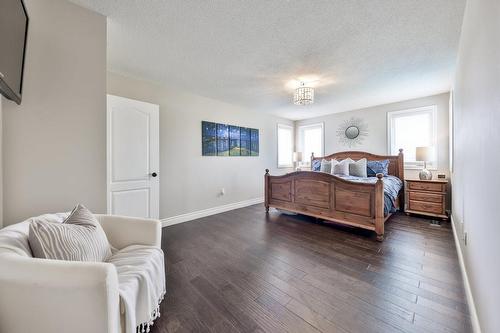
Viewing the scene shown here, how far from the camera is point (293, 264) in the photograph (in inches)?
81.4

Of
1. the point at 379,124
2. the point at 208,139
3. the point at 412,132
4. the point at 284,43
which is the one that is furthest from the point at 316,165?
the point at 284,43

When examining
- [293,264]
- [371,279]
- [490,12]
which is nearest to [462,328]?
[371,279]

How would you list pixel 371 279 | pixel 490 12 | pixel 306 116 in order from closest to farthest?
pixel 490 12, pixel 371 279, pixel 306 116

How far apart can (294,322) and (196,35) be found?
2.64 metres

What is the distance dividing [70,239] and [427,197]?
15.8 ft

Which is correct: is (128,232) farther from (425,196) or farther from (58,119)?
(425,196)

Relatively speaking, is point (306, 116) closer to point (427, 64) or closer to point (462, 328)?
point (427, 64)

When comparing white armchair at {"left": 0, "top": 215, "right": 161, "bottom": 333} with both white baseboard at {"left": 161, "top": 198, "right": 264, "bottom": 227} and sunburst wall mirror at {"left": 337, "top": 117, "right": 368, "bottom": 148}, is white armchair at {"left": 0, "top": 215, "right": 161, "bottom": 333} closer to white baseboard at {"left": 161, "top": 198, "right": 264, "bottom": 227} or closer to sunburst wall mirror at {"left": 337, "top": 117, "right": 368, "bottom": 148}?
white baseboard at {"left": 161, "top": 198, "right": 264, "bottom": 227}

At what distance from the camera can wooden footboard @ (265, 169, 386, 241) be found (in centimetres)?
269

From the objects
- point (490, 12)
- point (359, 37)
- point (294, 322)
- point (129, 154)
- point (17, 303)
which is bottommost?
point (294, 322)

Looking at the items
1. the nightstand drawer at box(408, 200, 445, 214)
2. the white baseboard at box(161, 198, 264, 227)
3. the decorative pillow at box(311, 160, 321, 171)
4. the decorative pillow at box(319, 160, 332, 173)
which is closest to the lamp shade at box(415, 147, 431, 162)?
the nightstand drawer at box(408, 200, 445, 214)

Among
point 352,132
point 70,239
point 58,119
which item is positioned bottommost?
point 70,239

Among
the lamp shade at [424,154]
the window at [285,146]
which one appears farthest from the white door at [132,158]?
the lamp shade at [424,154]

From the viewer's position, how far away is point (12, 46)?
1.17 m
